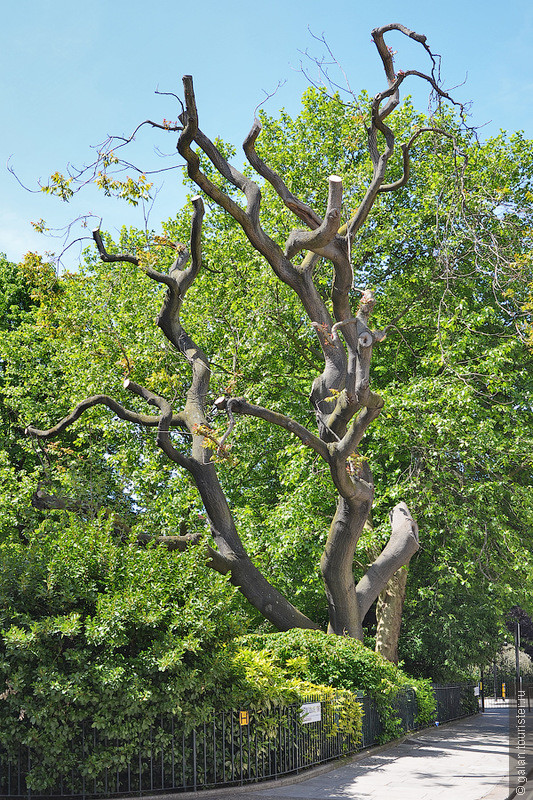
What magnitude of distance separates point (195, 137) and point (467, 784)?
11.3m

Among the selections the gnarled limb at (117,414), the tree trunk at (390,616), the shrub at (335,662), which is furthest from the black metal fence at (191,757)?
the tree trunk at (390,616)

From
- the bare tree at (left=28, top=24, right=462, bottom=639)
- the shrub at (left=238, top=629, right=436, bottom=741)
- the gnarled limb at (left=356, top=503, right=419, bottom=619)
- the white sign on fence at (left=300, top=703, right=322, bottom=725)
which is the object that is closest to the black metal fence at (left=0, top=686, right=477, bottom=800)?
the white sign on fence at (left=300, top=703, right=322, bottom=725)

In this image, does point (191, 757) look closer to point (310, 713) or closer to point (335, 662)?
point (310, 713)

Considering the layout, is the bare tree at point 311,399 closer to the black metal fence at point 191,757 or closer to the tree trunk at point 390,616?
the tree trunk at point 390,616

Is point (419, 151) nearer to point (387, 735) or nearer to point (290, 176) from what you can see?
point (290, 176)

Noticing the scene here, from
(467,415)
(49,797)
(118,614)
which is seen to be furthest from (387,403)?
(49,797)

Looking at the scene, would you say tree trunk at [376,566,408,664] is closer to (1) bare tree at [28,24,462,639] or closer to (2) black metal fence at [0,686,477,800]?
(1) bare tree at [28,24,462,639]

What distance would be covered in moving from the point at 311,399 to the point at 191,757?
25.5 ft

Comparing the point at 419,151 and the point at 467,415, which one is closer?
the point at 467,415

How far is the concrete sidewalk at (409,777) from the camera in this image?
9.86m

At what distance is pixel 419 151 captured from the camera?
22.1 metres

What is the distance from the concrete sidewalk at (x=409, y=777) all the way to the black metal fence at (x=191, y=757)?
0.28 metres

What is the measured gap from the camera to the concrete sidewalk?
986 cm

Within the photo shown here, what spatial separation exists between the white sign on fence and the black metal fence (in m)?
0.02
